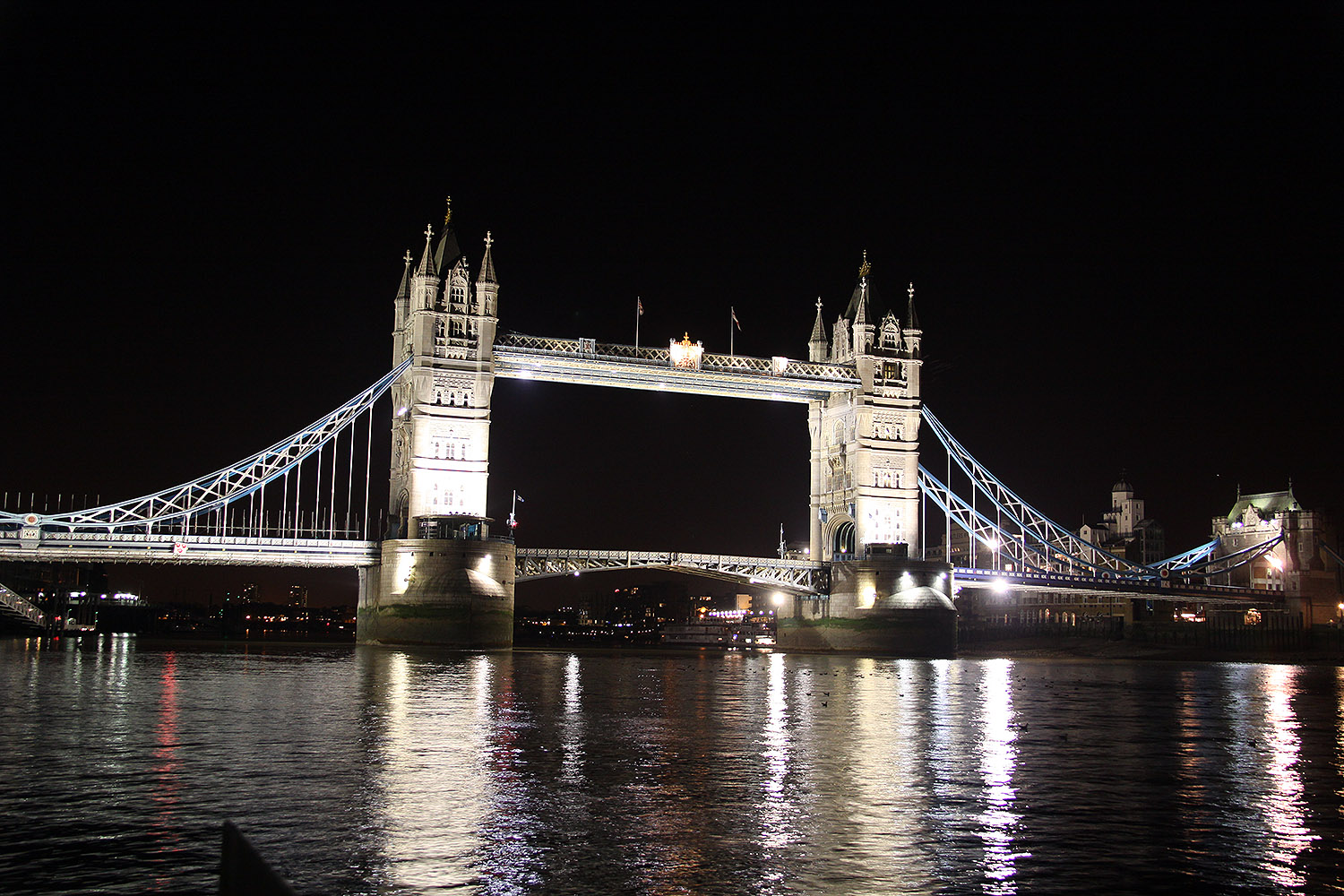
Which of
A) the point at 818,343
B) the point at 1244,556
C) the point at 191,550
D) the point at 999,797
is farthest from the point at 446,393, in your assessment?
the point at 1244,556

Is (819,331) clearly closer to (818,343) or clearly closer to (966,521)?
(818,343)

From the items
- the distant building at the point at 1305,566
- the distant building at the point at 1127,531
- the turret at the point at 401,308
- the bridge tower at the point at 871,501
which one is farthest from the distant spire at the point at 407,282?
the distant building at the point at 1127,531

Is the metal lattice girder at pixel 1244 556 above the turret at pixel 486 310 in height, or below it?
below

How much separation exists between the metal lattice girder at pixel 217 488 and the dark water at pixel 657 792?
30.4 meters

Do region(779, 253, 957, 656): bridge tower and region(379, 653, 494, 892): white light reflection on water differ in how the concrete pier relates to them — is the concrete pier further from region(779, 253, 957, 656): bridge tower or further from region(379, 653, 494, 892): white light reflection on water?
region(379, 653, 494, 892): white light reflection on water

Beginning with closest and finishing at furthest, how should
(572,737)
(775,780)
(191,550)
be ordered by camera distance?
1. (775,780)
2. (572,737)
3. (191,550)

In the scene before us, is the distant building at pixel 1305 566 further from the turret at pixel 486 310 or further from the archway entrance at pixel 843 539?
the turret at pixel 486 310

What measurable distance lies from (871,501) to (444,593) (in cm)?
2574

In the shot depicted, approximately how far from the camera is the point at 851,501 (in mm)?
75438

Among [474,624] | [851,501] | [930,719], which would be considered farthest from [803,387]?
[930,719]

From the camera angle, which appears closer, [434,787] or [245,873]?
[245,873]

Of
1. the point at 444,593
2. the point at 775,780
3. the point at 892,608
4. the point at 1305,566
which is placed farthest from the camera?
the point at 1305,566

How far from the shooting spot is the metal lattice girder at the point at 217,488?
197 feet

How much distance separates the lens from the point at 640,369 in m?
67.1
